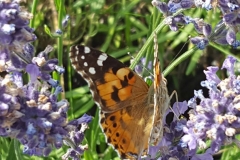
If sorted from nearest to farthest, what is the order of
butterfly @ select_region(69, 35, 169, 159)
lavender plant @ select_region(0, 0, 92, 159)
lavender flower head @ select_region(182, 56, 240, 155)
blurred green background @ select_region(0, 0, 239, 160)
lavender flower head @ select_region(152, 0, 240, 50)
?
1. lavender plant @ select_region(0, 0, 92, 159)
2. lavender flower head @ select_region(182, 56, 240, 155)
3. butterfly @ select_region(69, 35, 169, 159)
4. lavender flower head @ select_region(152, 0, 240, 50)
5. blurred green background @ select_region(0, 0, 239, 160)

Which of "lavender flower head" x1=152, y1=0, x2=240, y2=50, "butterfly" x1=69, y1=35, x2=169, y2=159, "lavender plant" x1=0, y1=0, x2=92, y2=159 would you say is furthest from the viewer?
"lavender flower head" x1=152, y1=0, x2=240, y2=50

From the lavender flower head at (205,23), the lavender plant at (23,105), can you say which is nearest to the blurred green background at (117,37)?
the lavender flower head at (205,23)

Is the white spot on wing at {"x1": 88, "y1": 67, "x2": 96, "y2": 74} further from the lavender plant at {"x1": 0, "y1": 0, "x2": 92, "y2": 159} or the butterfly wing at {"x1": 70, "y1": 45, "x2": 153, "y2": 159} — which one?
the lavender plant at {"x1": 0, "y1": 0, "x2": 92, "y2": 159}

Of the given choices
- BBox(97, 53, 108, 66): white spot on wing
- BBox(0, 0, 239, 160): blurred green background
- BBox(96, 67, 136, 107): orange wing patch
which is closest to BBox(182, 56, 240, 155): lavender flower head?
BBox(96, 67, 136, 107): orange wing patch

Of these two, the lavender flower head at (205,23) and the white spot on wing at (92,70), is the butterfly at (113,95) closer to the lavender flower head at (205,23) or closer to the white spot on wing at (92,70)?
the white spot on wing at (92,70)

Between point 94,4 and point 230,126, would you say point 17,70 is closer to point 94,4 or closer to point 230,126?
point 230,126
